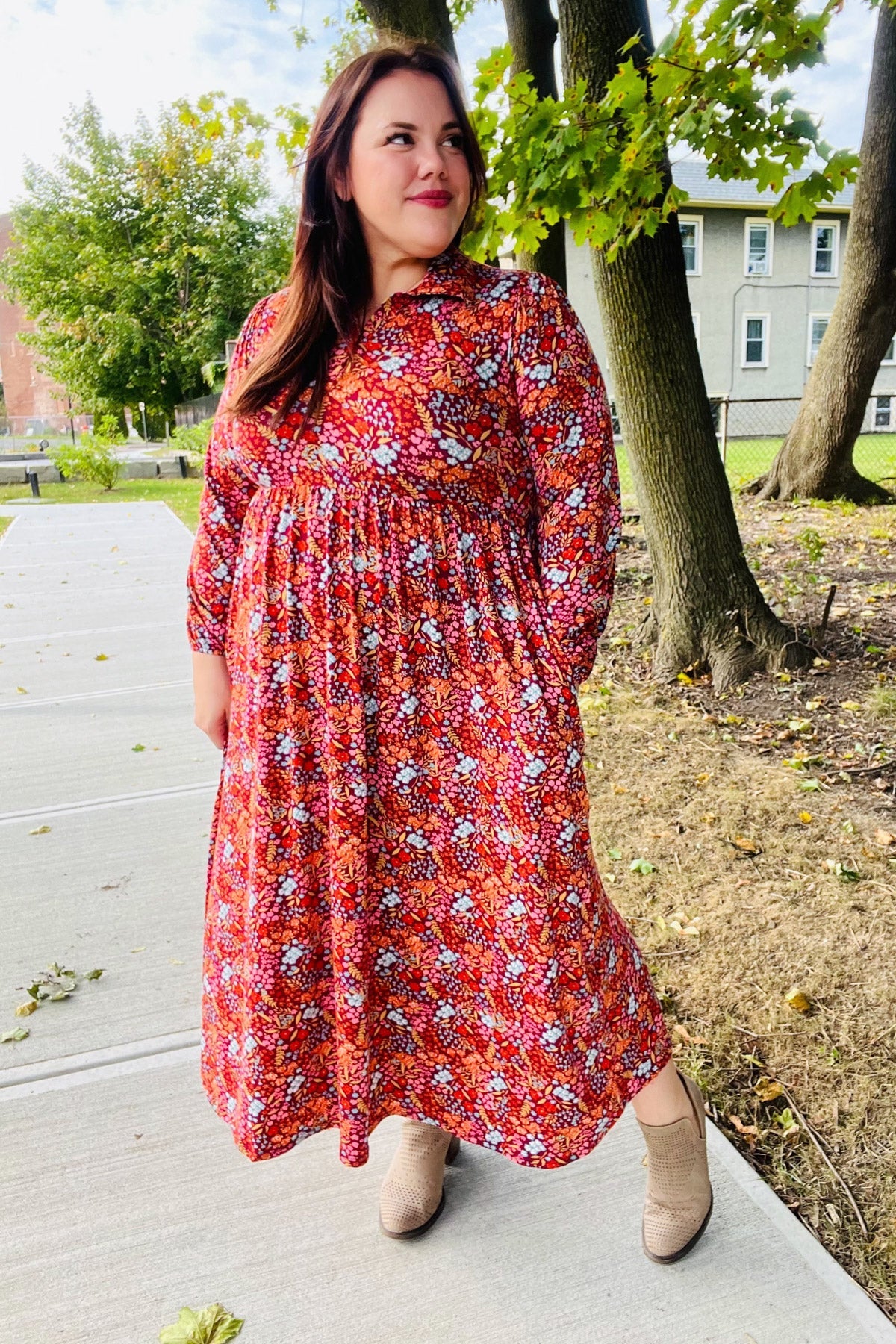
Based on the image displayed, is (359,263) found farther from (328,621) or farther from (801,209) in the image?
(801,209)

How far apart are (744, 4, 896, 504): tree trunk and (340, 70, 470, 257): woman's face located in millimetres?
7128

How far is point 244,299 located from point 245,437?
30610 mm

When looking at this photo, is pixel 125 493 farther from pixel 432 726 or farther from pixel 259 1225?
pixel 432 726

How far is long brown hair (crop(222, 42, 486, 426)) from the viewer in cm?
151

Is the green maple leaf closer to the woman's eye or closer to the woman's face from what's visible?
the woman's face

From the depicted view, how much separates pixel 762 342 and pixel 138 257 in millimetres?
18762

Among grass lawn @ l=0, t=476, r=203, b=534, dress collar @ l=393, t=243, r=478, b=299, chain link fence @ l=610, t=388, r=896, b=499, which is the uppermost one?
dress collar @ l=393, t=243, r=478, b=299

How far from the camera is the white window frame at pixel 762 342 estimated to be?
88.4ft

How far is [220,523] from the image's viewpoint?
1.70 m

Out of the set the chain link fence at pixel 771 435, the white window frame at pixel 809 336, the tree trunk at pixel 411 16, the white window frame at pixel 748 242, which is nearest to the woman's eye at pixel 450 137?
the tree trunk at pixel 411 16

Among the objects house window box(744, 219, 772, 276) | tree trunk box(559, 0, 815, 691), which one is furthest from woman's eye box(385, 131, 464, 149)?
house window box(744, 219, 772, 276)

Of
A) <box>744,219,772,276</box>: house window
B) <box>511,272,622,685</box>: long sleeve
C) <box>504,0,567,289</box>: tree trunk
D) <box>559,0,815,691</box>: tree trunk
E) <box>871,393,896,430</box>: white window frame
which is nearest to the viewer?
<box>511,272,622,685</box>: long sleeve

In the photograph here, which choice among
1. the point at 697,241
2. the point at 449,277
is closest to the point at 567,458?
the point at 449,277

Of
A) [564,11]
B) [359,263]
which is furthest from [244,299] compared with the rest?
[359,263]
